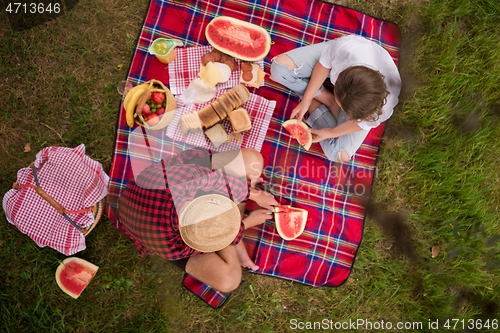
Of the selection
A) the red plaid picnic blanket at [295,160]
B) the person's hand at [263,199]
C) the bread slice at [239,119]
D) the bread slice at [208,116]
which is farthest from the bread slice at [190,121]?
the person's hand at [263,199]

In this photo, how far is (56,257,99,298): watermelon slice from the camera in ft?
10.6

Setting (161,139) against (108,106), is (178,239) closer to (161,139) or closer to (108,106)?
(161,139)

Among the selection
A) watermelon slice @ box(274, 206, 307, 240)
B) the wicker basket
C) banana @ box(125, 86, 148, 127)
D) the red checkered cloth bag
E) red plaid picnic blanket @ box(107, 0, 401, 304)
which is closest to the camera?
the red checkered cloth bag

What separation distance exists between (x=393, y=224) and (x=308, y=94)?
6.64 feet

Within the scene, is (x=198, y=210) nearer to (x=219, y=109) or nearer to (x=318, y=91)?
(x=219, y=109)

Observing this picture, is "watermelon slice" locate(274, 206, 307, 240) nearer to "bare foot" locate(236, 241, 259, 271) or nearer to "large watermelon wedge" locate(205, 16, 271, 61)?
"bare foot" locate(236, 241, 259, 271)

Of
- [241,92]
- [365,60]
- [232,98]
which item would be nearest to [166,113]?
[232,98]

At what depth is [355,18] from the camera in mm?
3436

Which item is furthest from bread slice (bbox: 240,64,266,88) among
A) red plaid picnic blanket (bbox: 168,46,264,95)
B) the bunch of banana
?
the bunch of banana

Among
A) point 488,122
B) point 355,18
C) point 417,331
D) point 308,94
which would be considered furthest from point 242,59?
point 417,331

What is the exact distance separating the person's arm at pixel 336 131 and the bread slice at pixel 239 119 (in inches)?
29.3

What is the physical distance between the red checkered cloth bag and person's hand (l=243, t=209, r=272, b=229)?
1.59 metres

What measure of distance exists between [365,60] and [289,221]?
73.9 inches

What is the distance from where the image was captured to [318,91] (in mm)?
3105
